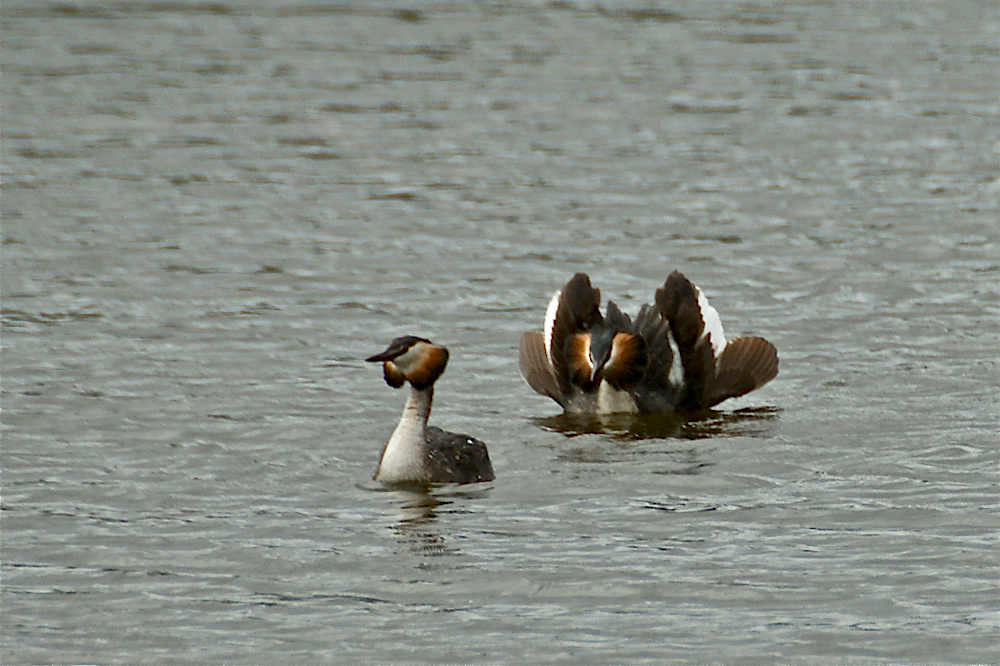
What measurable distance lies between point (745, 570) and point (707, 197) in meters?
10.7

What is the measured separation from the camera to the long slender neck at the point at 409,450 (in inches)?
420

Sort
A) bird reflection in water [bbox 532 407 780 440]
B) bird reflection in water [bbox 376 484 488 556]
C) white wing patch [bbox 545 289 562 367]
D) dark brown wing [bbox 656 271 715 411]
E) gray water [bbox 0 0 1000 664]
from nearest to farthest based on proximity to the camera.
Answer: gray water [bbox 0 0 1000 664], bird reflection in water [bbox 376 484 488 556], bird reflection in water [bbox 532 407 780 440], dark brown wing [bbox 656 271 715 411], white wing patch [bbox 545 289 562 367]

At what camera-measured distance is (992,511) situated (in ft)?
33.0

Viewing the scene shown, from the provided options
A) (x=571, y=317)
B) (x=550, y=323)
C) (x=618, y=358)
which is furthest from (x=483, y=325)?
(x=618, y=358)

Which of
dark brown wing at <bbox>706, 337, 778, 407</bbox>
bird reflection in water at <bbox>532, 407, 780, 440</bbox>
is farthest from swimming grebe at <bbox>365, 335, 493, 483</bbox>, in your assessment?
dark brown wing at <bbox>706, 337, 778, 407</bbox>

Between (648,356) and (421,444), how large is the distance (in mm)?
2588

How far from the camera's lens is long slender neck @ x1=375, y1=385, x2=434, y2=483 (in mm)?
10672

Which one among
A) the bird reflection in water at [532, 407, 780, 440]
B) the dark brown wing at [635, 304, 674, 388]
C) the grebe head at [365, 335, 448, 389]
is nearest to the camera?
the grebe head at [365, 335, 448, 389]

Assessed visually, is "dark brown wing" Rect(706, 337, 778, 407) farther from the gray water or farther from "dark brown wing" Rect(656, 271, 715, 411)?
the gray water

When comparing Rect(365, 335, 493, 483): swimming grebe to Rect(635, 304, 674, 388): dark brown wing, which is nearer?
Rect(365, 335, 493, 483): swimming grebe

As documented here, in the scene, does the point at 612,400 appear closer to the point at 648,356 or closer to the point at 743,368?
the point at 648,356

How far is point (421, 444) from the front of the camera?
10.7m

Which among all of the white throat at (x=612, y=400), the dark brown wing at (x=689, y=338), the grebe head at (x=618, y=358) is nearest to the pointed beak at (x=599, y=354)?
the grebe head at (x=618, y=358)

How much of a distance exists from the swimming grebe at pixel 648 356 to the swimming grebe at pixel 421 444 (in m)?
1.94
